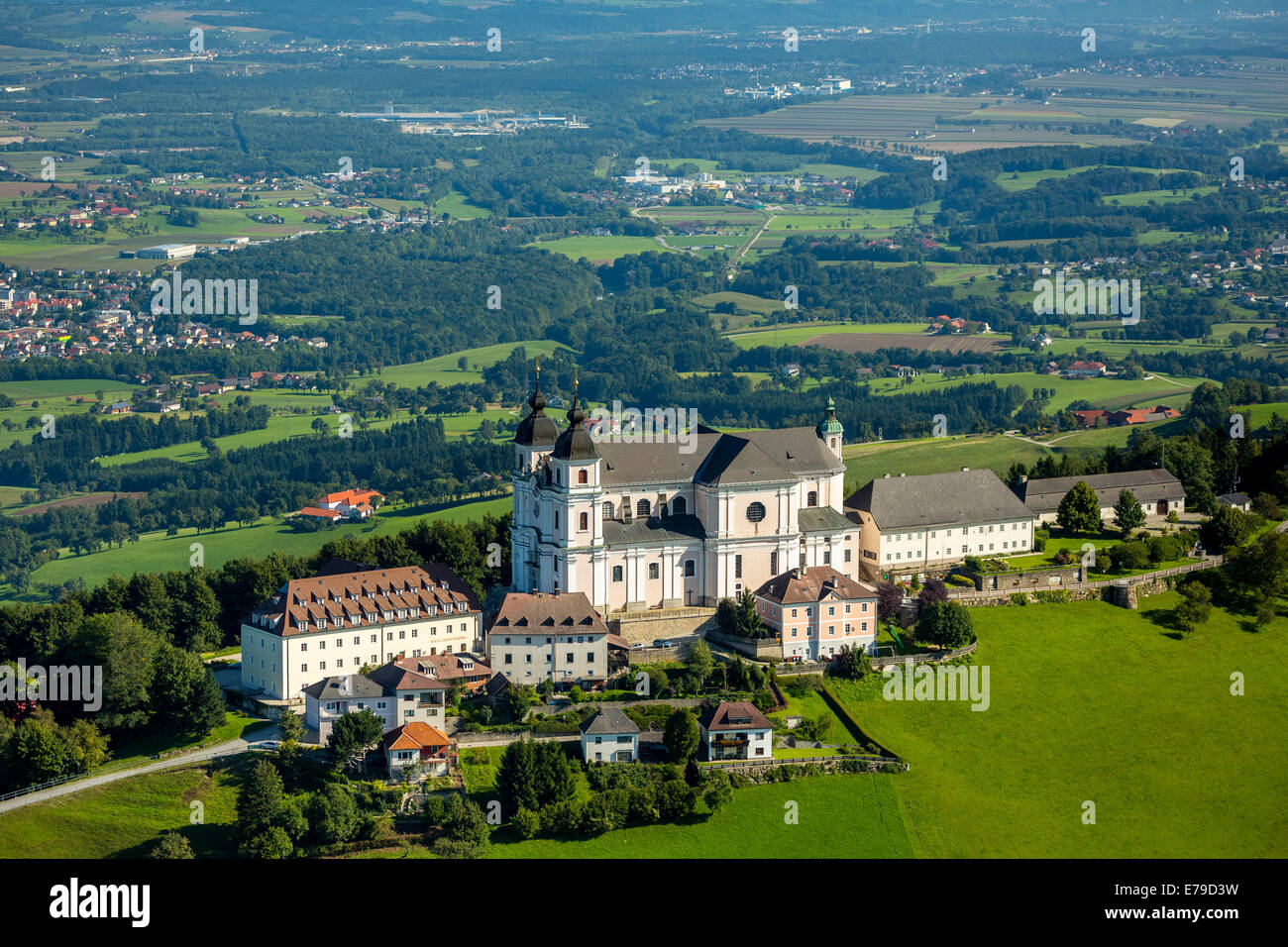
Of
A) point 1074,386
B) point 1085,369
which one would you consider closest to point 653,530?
point 1074,386

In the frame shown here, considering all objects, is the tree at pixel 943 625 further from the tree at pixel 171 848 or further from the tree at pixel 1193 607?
the tree at pixel 171 848

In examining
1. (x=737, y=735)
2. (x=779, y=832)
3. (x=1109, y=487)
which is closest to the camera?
(x=779, y=832)

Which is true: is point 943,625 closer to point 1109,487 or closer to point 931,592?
point 931,592

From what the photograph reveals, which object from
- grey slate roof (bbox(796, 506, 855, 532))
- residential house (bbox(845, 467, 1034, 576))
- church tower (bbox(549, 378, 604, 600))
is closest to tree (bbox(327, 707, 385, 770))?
church tower (bbox(549, 378, 604, 600))

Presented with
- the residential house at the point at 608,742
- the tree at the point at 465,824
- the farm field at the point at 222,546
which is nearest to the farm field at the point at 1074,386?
the farm field at the point at 222,546

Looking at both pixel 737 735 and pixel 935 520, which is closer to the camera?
pixel 737 735

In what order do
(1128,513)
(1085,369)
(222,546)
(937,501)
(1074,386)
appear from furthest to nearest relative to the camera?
(1085,369)
(1074,386)
(222,546)
(1128,513)
(937,501)
